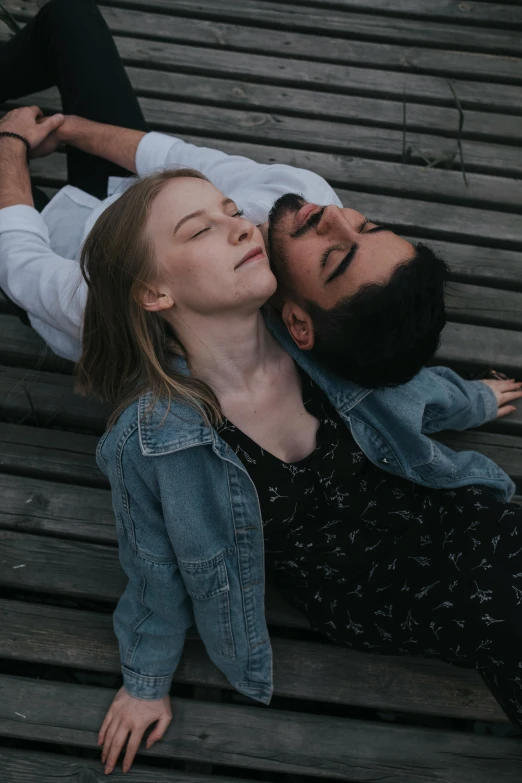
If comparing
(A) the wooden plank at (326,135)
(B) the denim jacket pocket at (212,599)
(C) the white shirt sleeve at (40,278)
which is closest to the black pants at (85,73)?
(C) the white shirt sleeve at (40,278)

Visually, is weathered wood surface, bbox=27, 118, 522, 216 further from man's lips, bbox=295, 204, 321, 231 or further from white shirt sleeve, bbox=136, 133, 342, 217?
man's lips, bbox=295, 204, 321, 231

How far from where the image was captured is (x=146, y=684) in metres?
1.87

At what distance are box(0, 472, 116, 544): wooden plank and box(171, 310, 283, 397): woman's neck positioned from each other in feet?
2.37

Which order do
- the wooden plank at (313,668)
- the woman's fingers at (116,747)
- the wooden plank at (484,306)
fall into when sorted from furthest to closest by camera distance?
the wooden plank at (484,306), the wooden plank at (313,668), the woman's fingers at (116,747)

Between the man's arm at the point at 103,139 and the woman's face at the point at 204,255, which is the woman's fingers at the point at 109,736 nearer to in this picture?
the woman's face at the point at 204,255

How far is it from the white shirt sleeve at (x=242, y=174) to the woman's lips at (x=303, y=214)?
11.5 inches

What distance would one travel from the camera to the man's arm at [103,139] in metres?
2.23

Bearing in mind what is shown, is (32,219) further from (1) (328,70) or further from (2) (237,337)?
(1) (328,70)

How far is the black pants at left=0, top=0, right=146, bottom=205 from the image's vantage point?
92.8 inches

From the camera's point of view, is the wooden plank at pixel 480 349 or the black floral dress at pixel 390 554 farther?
the wooden plank at pixel 480 349

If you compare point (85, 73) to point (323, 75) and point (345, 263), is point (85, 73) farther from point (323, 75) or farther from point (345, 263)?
point (345, 263)

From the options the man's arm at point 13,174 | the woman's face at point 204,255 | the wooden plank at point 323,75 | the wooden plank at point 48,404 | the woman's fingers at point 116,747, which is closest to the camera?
the woman's face at point 204,255

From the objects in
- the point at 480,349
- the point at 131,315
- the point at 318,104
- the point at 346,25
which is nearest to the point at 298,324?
the point at 131,315

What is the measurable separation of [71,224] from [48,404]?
2.03 ft
